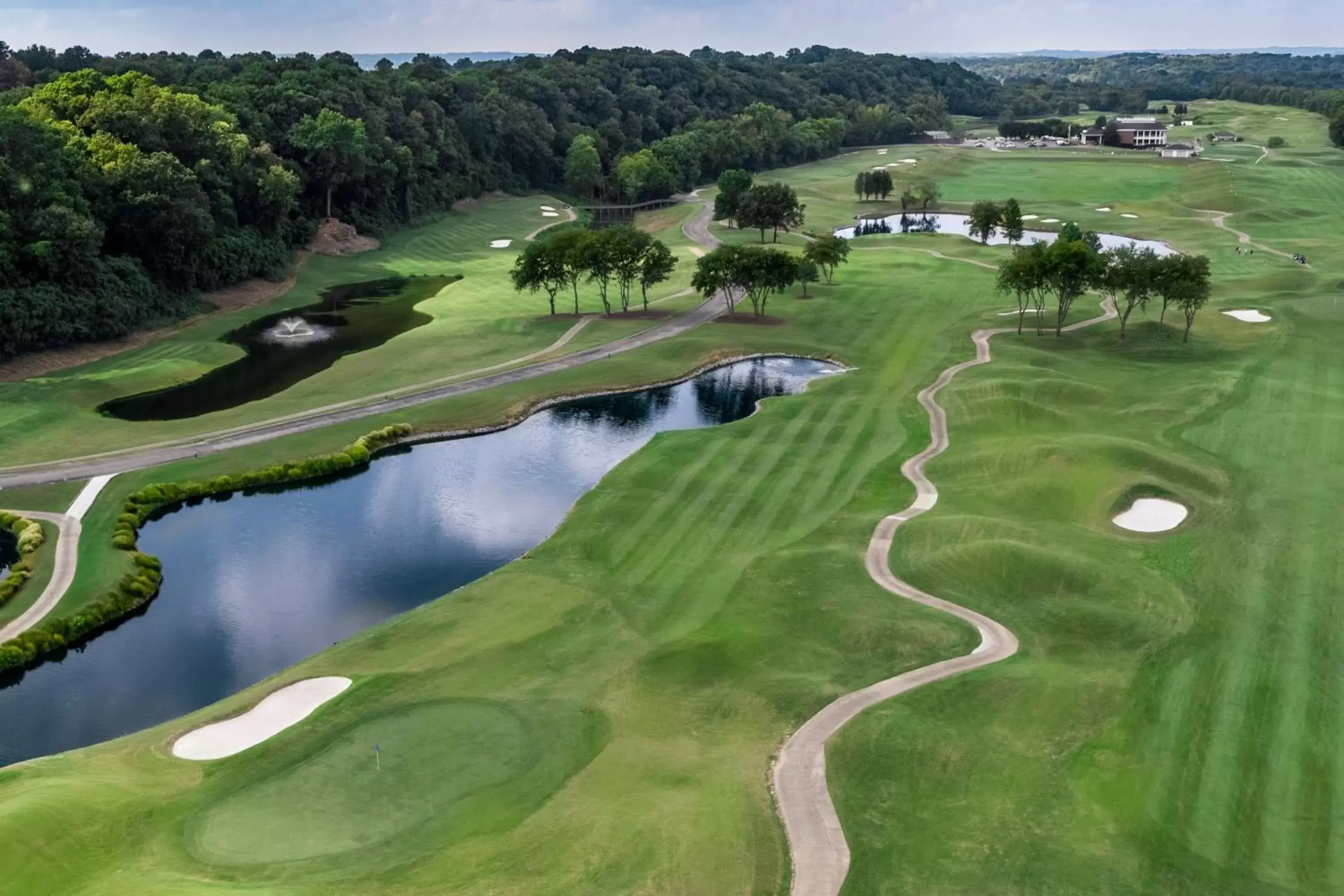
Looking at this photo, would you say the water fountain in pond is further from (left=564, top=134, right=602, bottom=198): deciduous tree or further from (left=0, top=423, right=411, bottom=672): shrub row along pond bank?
(left=564, top=134, right=602, bottom=198): deciduous tree

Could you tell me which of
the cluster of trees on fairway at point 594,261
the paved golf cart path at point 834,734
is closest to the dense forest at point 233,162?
the cluster of trees on fairway at point 594,261

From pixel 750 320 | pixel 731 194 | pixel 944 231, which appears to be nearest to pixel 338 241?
pixel 731 194

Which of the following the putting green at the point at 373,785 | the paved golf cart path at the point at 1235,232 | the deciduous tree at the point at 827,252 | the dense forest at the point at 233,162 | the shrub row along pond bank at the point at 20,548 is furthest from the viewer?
the paved golf cart path at the point at 1235,232

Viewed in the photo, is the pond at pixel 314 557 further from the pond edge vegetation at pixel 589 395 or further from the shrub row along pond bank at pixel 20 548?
the shrub row along pond bank at pixel 20 548

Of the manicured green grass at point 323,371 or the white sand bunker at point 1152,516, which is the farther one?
the manicured green grass at point 323,371

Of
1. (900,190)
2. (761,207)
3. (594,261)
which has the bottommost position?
(594,261)

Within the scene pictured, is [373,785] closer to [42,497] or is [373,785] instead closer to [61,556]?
[61,556]

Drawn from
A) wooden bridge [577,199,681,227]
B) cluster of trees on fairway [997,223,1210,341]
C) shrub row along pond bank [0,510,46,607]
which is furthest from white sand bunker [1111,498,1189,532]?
wooden bridge [577,199,681,227]
